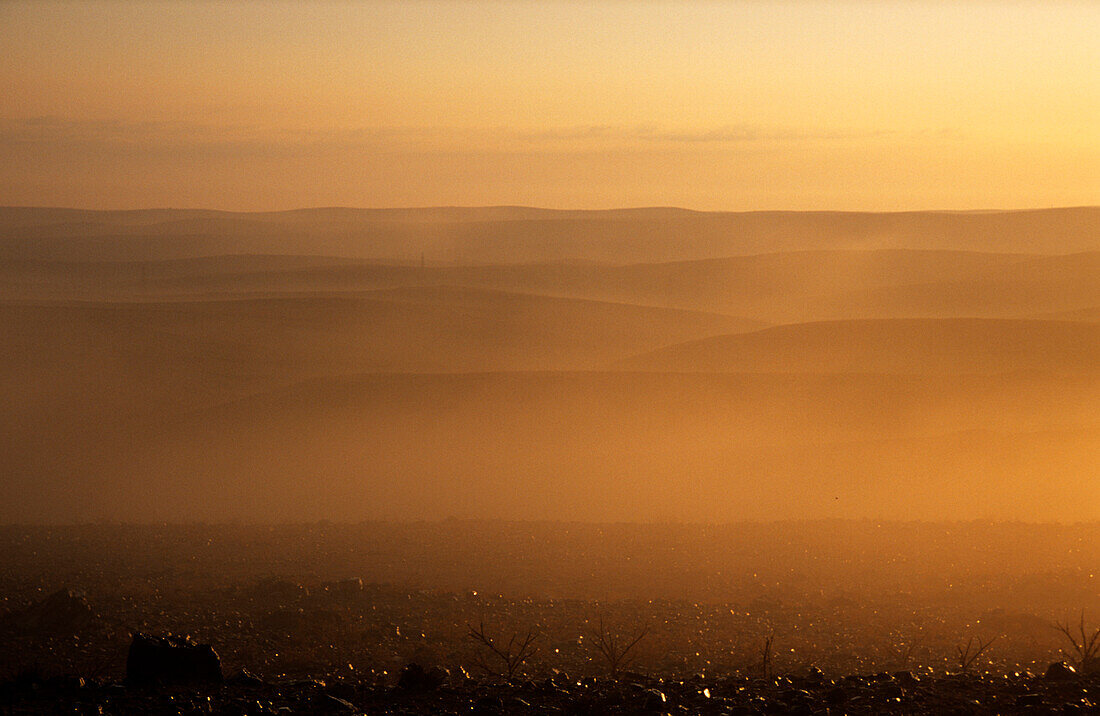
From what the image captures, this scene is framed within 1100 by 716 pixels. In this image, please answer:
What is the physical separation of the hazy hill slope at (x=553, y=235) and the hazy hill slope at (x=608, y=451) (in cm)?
5999

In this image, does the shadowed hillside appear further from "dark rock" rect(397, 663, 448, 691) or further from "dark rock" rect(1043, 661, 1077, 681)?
"dark rock" rect(397, 663, 448, 691)

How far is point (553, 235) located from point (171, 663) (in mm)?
115337

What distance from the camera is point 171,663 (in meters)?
6.79

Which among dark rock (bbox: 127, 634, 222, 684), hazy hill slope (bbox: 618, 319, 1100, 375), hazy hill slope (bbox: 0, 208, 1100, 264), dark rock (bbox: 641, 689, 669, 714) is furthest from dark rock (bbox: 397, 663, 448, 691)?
hazy hill slope (bbox: 0, 208, 1100, 264)

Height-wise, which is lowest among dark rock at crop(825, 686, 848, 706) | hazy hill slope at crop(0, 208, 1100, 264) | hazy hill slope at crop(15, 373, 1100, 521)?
dark rock at crop(825, 686, 848, 706)

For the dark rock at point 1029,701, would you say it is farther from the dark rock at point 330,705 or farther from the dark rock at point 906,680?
the dark rock at point 330,705

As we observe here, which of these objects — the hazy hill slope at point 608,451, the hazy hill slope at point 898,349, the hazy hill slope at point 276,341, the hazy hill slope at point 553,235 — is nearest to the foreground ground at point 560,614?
the hazy hill slope at point 608,451

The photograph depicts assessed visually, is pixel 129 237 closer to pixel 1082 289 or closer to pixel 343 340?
pixel 343 340

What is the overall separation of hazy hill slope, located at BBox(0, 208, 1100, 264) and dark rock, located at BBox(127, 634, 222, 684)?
288 ft

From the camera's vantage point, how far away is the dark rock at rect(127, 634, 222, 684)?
263 inches

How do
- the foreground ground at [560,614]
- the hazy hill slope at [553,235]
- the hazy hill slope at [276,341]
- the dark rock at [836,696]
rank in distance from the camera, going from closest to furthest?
the dark rock at [836,696], the foreground ground at [560,614], the hazy hill slope at [276,341], the hazy hill slope at [553,235]

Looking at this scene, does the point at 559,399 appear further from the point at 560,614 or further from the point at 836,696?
the point at 836,696

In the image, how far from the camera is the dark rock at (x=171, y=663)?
6684 millimetres

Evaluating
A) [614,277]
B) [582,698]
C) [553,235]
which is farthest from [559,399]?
[553,235]
